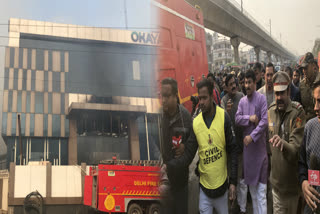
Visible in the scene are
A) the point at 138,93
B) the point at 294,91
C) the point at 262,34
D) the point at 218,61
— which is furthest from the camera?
the point at 218,61

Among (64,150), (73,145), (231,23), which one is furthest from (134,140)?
(231,23)

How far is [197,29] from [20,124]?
6.35 feet

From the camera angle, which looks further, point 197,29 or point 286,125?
point 197,29

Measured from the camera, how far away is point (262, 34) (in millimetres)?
24562

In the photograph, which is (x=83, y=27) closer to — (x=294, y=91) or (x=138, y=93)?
(x=138, y=93)

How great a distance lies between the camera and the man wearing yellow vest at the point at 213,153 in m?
1.70

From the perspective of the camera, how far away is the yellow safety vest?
170cm

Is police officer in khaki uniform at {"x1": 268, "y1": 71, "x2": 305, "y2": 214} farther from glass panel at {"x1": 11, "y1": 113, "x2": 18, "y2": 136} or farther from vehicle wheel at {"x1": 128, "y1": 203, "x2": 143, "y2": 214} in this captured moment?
glass panel at {"x1": 11, "y1": 113, "x2": 18, "y2": 136}

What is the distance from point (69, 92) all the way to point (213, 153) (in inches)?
59.4

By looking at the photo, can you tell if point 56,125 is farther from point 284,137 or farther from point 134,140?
point 284,137

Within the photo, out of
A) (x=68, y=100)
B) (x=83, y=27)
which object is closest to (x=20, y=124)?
(x=68, y=100)

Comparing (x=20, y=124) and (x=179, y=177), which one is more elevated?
(x=20, y=124)

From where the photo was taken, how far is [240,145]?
8.33ft

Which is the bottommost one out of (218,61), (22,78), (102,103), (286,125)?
(286,125)
